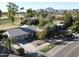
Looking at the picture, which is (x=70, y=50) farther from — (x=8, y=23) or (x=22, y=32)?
(x=8, y=23)

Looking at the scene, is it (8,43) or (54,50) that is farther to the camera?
(54,50)

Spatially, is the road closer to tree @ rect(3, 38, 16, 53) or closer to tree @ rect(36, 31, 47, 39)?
tree @ rect(36, 31, 47, 39)

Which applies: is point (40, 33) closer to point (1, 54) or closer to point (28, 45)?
point (28, 45)

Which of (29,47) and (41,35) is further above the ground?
(41,35)

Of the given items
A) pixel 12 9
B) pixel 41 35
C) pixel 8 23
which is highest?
pixel 12 9

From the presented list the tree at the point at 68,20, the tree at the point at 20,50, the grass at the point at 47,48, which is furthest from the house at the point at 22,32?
the tree at the point at 68,20

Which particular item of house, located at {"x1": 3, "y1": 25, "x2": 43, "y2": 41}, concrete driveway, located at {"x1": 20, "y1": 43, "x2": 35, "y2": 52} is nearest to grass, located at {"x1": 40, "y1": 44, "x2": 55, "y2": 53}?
→ concrete driveway, located at {"x1": 20, "y1": 43, "x2": 35, "y2": 52}

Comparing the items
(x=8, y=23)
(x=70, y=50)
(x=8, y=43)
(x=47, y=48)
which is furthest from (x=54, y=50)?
(x=8, y=23)

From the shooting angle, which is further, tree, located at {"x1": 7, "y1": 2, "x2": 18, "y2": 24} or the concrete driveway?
the concrete driveway
